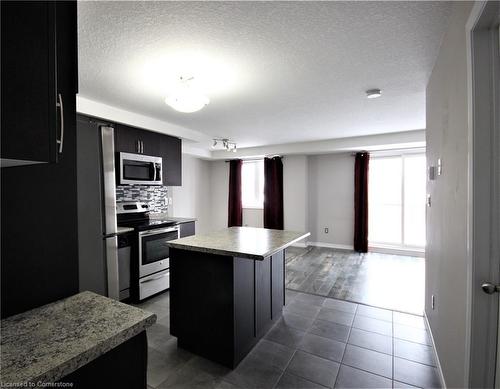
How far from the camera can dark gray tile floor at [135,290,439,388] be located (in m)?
1.79

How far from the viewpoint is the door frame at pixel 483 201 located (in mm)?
1061

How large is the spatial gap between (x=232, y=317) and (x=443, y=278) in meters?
1.52

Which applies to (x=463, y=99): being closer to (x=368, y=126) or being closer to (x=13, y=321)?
(x=13, y=321)

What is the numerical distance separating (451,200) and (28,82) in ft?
6.61

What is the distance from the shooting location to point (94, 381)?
747mm

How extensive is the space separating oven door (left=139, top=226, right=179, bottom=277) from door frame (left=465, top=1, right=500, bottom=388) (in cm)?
271

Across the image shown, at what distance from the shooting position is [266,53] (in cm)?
189

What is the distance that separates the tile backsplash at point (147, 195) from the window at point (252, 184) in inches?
103

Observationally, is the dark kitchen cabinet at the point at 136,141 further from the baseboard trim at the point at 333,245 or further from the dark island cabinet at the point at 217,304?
the baseboard trim at the point at 333,245

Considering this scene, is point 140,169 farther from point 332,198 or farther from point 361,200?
point 361,200

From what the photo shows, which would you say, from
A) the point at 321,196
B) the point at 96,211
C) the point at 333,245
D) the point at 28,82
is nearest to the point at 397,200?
the point at 321,196

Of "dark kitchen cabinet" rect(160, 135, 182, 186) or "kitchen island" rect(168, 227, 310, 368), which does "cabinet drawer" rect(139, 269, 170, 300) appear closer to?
"kitchen island" rect(168, 227, 310, 368)

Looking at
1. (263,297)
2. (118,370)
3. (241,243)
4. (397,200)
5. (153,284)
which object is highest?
(397,200)

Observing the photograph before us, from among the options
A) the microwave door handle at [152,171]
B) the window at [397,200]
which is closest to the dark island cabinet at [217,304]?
the microwave door handle at [152,171]
